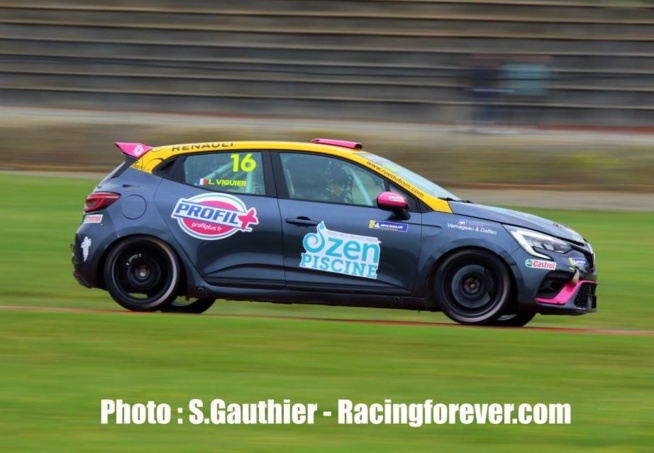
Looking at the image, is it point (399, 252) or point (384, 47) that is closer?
point (399, 252)

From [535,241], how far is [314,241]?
69.7 inches

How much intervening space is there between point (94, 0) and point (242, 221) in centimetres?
2299

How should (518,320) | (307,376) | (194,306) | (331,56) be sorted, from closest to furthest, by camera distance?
(307,376) < (518,320) < (194,306) < (331,56)

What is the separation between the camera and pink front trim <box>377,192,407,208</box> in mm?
9719

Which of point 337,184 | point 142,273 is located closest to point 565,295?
point 337,184

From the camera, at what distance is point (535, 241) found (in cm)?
977

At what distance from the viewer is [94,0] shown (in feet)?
103

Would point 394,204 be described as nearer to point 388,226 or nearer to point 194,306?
point 388,226

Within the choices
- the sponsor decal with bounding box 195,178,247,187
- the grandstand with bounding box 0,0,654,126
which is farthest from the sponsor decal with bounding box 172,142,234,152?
the grandstand with bounding box 0,0,654,126

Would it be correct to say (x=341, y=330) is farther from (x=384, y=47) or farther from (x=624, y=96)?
(x=384, y=47)

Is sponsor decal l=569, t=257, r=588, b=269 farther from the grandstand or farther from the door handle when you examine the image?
the grandstand

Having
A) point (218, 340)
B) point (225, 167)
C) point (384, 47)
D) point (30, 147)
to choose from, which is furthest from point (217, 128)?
point (218, 340)

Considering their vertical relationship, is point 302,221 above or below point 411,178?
below

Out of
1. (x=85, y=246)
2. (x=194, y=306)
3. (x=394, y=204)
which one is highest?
(x=394, y=204)
